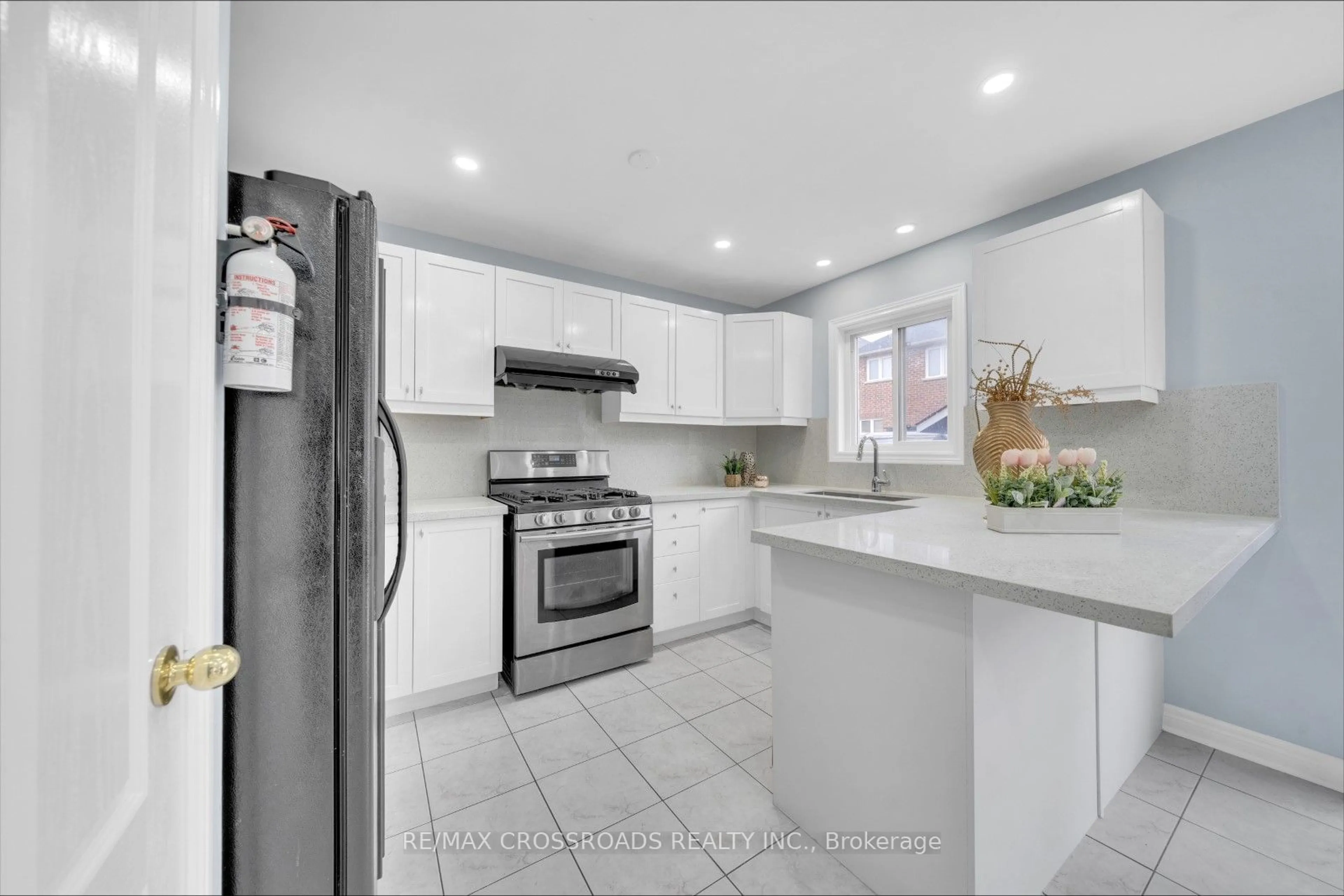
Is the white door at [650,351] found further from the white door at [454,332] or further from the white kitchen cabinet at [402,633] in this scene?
the white kitchen cabinet at [402,633]

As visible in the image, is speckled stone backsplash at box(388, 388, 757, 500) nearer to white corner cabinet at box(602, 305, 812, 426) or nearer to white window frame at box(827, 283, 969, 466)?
white corner cabinet at box(602, 305, 812, 426)

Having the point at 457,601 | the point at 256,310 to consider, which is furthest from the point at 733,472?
the point at 256,310

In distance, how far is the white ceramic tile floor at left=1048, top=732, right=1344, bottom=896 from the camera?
1418 mm

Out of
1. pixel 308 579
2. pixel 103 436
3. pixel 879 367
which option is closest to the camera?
pixel 103 436

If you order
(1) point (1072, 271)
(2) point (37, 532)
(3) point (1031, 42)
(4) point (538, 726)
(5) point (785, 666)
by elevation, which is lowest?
(4) point (538, 726)

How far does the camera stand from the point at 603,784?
1846 millimetres

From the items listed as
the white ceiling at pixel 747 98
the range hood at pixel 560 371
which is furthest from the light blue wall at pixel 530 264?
the range hood at pixel 560 371

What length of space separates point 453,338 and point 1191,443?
3587mm

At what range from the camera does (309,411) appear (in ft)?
3.22

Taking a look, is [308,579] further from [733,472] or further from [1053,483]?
[733,472]

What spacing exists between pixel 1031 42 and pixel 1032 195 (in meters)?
1.18

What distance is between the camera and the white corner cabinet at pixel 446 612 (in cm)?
235

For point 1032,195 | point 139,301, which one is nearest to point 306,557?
point 139,301

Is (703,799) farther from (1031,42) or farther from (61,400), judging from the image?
(1031,42)
